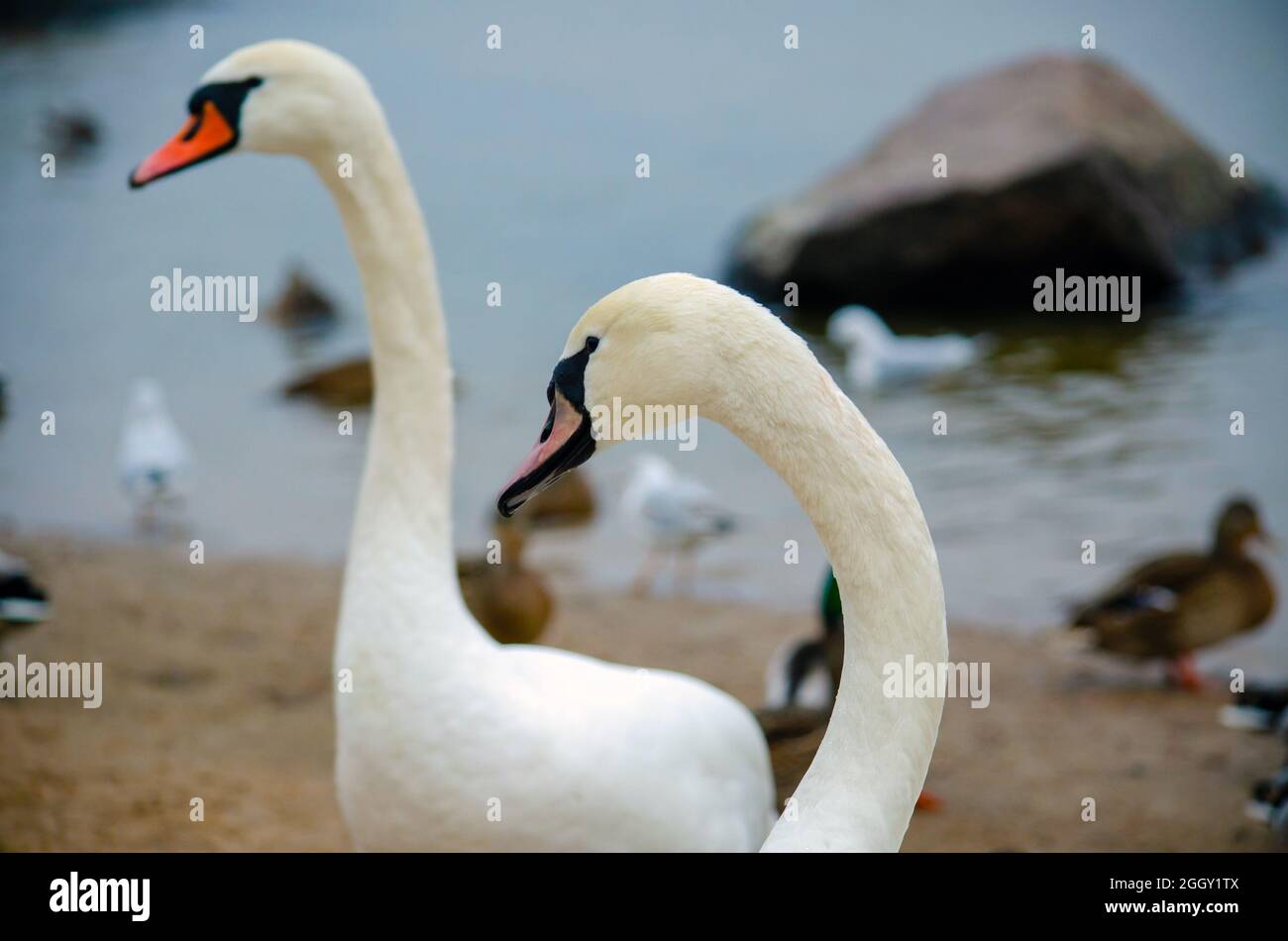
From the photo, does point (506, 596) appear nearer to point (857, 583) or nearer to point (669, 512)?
point (669, 512)

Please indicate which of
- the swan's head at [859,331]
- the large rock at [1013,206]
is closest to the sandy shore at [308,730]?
the swan's head at [859,331]

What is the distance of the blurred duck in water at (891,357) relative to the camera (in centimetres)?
865

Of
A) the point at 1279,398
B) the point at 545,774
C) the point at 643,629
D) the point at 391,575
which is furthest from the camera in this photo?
the point at 1279,398

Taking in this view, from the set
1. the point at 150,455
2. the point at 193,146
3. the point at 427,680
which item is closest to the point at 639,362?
the point at 427,680

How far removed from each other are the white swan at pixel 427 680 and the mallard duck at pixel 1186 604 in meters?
2.25

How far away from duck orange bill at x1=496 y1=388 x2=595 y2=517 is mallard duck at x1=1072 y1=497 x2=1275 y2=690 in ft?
11.4

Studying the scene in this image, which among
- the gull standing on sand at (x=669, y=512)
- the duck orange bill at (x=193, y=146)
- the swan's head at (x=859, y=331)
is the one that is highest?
the swan's head at (x=859, y=331)

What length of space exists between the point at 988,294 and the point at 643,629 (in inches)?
221

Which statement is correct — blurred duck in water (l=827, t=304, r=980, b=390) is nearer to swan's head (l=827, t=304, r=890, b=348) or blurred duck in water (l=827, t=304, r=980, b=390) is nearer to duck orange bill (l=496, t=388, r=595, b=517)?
swan's head (l=827, t=304, r=890, b=348)

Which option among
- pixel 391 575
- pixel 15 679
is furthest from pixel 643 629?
pixel 391 575

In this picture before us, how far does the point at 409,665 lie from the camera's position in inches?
112

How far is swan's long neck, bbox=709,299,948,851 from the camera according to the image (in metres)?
1.84

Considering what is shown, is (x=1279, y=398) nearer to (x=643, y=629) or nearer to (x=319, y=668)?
(x=643, y=629)

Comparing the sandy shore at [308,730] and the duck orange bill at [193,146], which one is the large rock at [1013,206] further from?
the duck orange bill at [193,146]
